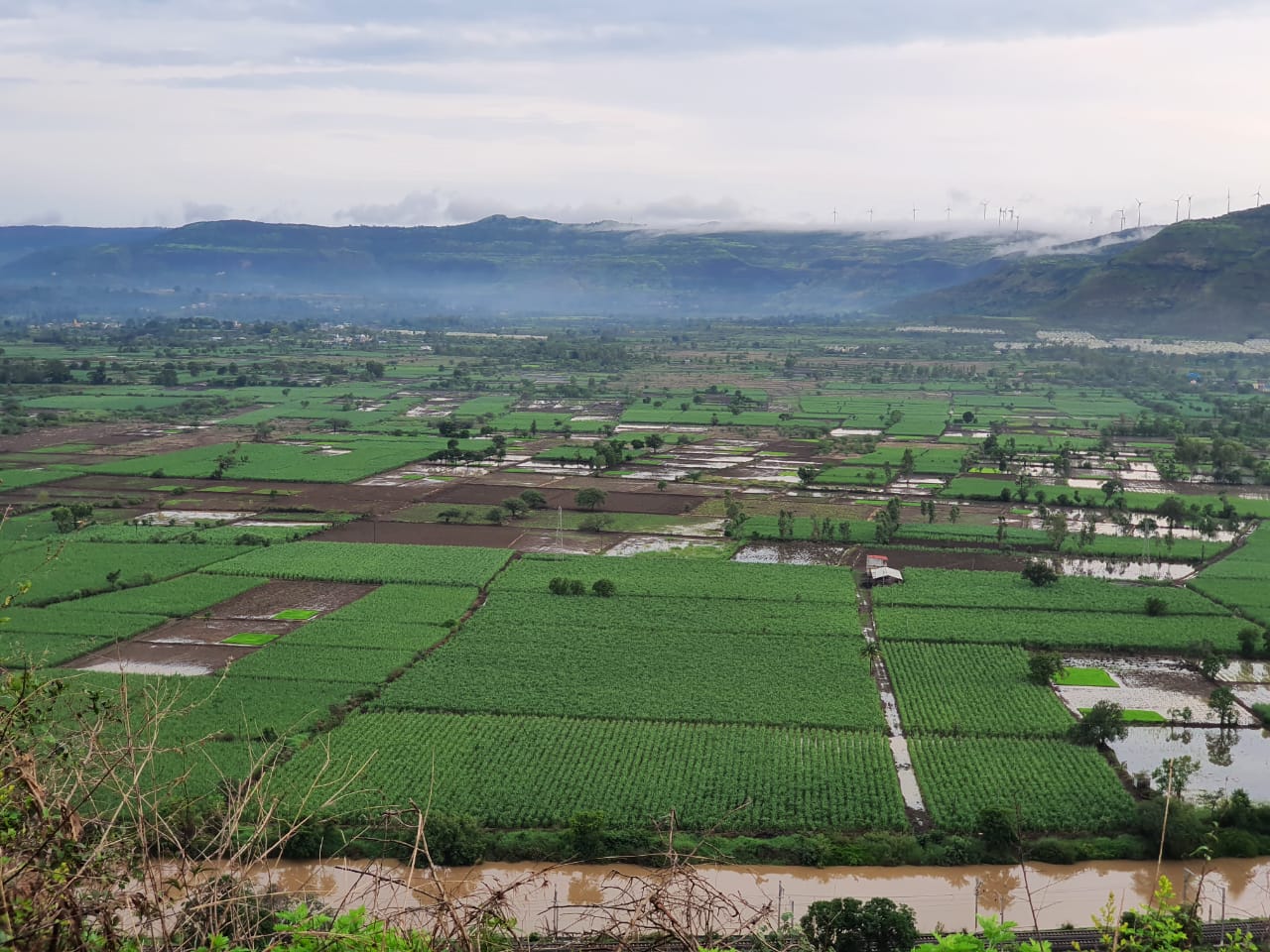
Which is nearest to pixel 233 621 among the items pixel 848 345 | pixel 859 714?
pixel 859 714

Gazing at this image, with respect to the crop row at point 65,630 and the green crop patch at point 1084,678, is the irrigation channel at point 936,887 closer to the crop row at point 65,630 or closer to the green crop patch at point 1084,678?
the green crop patch at point 1084,678

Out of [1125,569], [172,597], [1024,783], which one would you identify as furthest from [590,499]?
[1024,783]

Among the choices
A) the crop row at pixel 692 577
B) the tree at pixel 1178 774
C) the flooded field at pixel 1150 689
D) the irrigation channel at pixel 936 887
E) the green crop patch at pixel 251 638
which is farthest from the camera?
the crop row at pixel 692 577

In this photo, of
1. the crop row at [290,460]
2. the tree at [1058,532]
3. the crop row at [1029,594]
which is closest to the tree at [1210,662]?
the crop row at [1029,594]

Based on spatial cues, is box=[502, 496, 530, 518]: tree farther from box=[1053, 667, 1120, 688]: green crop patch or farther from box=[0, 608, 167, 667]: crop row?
box=[1053, 667, 1120, 688]: green crop patch

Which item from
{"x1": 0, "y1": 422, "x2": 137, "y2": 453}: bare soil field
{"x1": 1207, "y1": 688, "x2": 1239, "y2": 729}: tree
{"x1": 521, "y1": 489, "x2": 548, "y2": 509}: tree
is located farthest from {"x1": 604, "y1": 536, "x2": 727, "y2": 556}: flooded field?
{"x1": 0, "y1": 422, "x2": 137, "y2": 453}: bare soil field

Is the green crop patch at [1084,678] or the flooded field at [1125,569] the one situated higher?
the flooded field at [1125,569]
